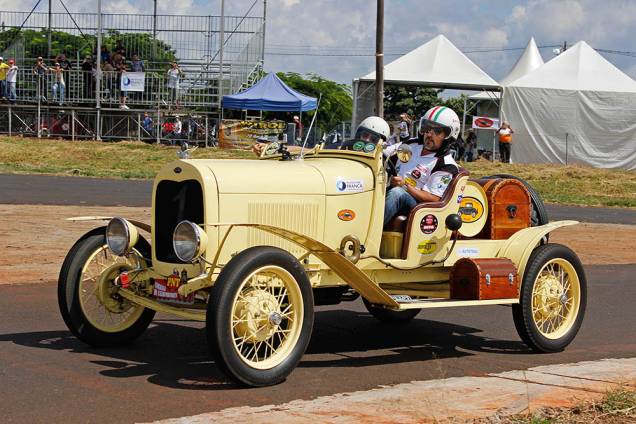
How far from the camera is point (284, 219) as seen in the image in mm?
7195

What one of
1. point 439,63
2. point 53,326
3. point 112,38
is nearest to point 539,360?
point 53,326

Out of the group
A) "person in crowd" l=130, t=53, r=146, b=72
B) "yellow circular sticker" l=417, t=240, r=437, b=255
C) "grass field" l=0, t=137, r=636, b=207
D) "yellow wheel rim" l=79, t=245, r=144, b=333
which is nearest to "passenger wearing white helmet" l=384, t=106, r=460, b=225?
"yellow circular sticker" l=417, t=240, r=437, b=255

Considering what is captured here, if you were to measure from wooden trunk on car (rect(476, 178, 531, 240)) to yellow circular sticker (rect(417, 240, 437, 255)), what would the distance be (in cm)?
70

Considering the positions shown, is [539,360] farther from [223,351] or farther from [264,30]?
[264,30]

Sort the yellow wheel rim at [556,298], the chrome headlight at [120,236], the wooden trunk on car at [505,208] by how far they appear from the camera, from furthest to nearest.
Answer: the wooden trunk on car at [505,208] → the yellow wheel rim at [556,298] → the chrome headlight at [120,236]

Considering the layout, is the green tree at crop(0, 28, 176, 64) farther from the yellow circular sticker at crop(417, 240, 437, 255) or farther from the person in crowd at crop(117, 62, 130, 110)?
the yellow circular sticker at crop(417, 240, 437, 255)

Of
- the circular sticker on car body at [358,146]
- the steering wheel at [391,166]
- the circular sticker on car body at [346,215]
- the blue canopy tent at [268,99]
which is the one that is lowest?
the circular sticker on car body at [346,215]

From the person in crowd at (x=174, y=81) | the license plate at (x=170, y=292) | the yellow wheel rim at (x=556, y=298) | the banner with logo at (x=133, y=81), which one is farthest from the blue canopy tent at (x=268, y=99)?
the license plate at (x=170, y=292)

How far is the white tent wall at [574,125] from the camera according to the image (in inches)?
1412

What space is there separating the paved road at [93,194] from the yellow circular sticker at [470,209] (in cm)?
1166

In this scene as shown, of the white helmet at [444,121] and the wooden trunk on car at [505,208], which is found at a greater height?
the white helmet at [444,121]

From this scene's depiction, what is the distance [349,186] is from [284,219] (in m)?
0.61

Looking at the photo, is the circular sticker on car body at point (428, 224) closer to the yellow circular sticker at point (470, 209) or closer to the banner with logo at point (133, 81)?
the yellow circular sticker at point (470, 209)

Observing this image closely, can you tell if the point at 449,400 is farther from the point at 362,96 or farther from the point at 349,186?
the point at 362,96
